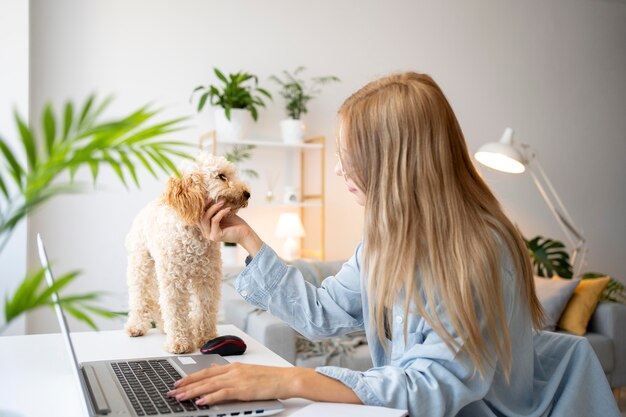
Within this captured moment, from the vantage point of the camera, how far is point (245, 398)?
93 cm

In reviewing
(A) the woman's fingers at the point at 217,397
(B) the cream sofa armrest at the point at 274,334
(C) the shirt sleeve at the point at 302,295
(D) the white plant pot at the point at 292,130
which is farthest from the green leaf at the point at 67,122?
(D) the white plant pot at the point at 292,130

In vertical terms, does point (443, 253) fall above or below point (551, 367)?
above

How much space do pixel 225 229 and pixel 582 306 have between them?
280cm

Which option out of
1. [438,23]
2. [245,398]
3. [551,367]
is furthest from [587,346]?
[438,23]

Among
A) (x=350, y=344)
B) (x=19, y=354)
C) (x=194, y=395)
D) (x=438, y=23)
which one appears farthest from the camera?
(x=438, y=23)

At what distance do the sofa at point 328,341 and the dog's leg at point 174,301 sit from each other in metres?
1.53

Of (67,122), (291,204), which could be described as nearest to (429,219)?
(67,122)

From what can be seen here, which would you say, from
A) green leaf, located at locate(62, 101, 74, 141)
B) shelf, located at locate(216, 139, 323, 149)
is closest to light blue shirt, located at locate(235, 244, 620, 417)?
green leaf, located at locate(62, 101, 74, 141)

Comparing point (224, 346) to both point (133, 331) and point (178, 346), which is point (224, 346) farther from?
point (133, 331)

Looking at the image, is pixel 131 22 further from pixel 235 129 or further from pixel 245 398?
pixel 245 398

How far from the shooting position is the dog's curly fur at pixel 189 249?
1.31 metres

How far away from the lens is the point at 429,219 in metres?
1.00

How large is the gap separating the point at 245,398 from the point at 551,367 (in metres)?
0.54

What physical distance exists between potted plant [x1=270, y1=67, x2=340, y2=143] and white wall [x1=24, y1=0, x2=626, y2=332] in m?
0.07
